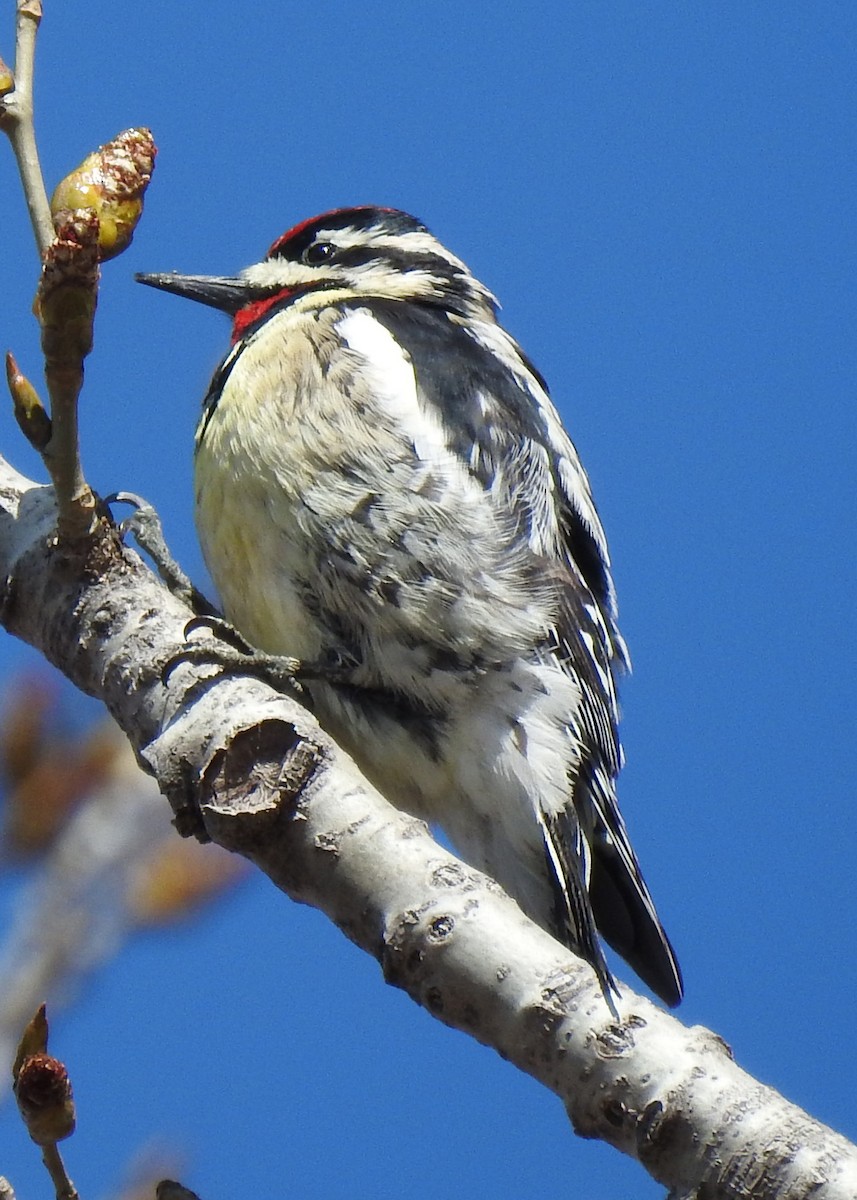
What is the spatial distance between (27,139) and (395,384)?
1.08 meters

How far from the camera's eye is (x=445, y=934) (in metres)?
1.76

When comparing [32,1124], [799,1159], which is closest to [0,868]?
[32,1124]

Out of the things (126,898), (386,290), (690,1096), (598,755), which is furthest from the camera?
(386,290)

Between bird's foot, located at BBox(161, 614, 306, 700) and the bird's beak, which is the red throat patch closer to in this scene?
the bird's beak

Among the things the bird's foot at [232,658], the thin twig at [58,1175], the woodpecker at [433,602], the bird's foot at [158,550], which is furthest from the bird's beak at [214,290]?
the thin twig at [58,1175]

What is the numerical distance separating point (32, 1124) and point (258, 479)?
1.48 metres

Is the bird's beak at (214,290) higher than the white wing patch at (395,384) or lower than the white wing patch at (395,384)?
higher

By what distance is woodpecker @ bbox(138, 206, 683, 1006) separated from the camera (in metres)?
2.72

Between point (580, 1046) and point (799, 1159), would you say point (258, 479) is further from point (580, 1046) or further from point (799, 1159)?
point (799, 1159)

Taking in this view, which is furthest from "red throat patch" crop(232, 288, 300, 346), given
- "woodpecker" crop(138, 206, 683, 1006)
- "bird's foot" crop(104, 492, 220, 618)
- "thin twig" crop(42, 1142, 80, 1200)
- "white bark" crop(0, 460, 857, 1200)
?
"thin twig" crop(42, 1142, 80, 1200)

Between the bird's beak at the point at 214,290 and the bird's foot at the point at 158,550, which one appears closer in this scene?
the bird's foot at the point at 158,550

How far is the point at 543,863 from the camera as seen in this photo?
2.84m

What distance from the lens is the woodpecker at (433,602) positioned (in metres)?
2.72

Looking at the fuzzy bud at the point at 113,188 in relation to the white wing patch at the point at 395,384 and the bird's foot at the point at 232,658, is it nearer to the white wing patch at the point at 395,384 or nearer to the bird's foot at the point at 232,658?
the bird's foot at the point at 232,658
